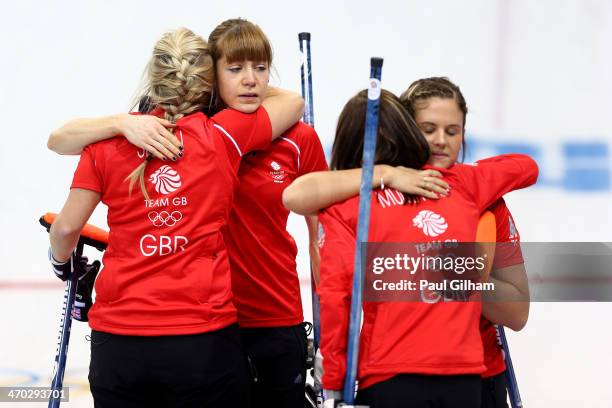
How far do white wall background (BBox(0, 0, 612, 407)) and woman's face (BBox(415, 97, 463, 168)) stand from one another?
1686 mm

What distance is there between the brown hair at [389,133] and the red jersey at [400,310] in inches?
2.4

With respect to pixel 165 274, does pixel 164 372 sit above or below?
below

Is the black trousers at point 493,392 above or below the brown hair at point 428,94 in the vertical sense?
below

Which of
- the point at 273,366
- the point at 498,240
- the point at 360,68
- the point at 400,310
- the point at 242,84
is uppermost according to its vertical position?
the point at 360,68

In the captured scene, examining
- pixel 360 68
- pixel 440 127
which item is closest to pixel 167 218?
pixel 440 127

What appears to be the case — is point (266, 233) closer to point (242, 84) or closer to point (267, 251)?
point (267, 251)

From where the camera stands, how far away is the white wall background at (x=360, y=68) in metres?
3.46

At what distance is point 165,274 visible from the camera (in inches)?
66.7

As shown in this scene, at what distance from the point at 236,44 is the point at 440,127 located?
48 cm

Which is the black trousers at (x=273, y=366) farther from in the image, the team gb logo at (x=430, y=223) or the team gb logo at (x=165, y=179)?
the team gb logo at (x=430, y=223)

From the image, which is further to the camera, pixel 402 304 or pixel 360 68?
pixel 360 68

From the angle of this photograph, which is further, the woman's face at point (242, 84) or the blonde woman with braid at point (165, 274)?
the woman's face at point (242, 84)

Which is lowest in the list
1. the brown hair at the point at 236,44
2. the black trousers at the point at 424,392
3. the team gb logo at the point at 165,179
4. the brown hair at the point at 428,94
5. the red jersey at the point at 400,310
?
the black trousers at the point at 424,392

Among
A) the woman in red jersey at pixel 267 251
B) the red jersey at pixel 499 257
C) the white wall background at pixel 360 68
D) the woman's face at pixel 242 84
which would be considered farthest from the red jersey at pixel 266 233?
the white wall background at pixel 360 68
